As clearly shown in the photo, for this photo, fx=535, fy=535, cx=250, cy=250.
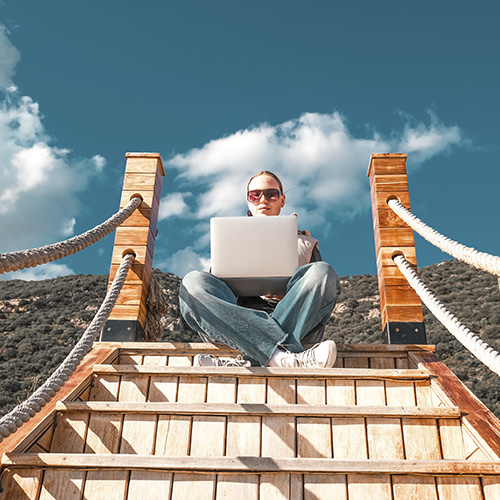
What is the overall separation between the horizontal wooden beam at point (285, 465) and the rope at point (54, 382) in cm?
19

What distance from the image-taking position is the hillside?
1284 centimetres

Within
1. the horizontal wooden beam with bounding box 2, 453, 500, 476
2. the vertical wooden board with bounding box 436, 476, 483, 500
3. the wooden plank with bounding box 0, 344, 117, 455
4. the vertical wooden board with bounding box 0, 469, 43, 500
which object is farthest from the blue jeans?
the vertical wooden board with bounding box 0, 469, 43, 500

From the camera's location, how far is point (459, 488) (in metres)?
1.43

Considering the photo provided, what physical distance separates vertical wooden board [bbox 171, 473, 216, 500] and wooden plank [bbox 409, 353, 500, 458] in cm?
79

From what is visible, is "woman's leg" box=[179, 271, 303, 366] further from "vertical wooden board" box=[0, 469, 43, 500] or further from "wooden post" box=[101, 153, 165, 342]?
"vertical wooden board" box=[0, 469, 43, 500]

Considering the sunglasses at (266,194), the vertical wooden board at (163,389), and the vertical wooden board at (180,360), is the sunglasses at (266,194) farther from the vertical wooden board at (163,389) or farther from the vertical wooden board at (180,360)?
the vertical wooden board at (163,389)

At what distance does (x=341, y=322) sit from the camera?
61.9 ft

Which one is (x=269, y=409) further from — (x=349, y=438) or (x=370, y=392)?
(x=370, y=392)

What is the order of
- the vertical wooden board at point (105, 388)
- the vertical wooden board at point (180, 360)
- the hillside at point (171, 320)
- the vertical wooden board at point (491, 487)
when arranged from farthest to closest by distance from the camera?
the hillside at point (171, 320) < the vertical wooden board at point (180, 360) < the vertical wooden board at point (105, 388) < the vertical wooden board at point (491, 487)

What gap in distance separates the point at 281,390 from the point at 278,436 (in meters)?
0.32

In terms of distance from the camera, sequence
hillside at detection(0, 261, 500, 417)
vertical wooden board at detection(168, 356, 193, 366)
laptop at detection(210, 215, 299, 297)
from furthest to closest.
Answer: hillside at detection(0, 261, 500, 417)
vertical wooden board at detection(168, 356, 193, 366)
laptop at detection(210, 215, 299, 297)

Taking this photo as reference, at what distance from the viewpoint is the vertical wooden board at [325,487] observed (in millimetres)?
1422

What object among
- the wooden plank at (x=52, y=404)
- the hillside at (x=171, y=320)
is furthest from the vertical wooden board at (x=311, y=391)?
the hillside at (x=171, y=320)

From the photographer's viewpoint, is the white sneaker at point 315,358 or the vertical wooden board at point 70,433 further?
the white sneaker at point 315,358
